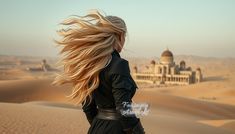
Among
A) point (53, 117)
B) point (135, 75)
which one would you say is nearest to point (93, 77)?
point (53, 117)

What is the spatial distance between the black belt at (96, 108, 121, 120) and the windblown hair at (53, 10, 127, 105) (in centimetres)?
21

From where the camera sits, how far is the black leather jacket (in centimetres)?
336

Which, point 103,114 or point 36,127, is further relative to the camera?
point 36,127

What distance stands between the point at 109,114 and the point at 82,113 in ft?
35.2

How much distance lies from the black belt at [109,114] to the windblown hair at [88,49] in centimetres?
21

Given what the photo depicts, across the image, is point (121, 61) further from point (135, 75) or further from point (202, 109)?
point (135, 75)

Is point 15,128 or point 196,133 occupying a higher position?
point 15,128

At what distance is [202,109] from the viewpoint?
31.9m

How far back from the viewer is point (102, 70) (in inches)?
139

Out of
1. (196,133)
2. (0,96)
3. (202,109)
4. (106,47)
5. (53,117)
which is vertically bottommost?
(202,109)

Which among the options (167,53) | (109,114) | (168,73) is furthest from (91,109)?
(167,53)

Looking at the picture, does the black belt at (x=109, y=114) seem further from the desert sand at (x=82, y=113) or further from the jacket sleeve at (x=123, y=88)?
the desert sand at (x=82, y=113)

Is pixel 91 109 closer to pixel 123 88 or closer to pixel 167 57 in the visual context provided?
pixel 123 88

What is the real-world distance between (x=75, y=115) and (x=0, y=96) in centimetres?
1938
